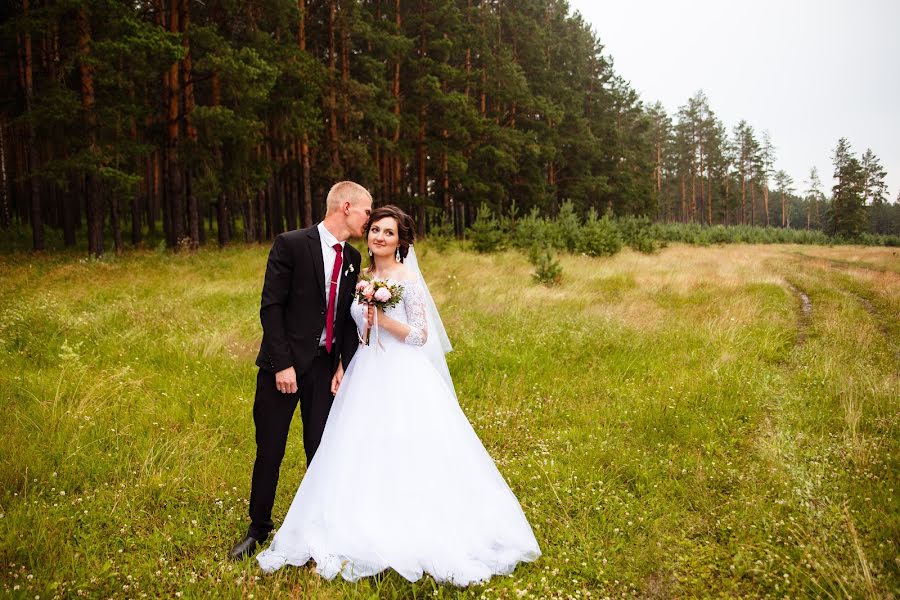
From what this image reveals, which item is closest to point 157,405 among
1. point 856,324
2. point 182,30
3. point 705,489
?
point 705,489

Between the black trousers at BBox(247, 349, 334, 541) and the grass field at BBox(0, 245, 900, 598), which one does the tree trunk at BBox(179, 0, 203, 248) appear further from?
the black trousers at BBox(247, 349, 334, 541)

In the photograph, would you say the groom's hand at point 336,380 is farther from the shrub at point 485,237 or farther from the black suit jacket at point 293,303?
the shrub at point 485,237

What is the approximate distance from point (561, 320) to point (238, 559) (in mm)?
7068

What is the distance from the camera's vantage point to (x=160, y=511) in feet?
13.6

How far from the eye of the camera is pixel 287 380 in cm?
354

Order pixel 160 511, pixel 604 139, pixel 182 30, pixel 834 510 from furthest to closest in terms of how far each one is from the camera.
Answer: pixel 604 139, pixel 182 30, pixel 160 511, pixel 834 510

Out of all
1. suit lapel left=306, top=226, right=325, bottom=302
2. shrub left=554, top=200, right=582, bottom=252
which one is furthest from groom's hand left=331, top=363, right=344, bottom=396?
shrub left=554, top=200, right=582, bottom=252

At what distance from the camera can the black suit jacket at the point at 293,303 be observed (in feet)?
11.6

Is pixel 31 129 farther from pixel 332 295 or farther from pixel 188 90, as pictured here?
pixel 332 295

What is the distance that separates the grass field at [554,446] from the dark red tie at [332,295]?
1.61 metres

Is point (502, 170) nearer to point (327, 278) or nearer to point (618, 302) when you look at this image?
point (618, 302)

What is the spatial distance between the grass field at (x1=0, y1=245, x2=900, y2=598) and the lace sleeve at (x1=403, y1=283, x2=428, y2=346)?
64.3 inches

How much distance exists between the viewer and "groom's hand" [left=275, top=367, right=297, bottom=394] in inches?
139

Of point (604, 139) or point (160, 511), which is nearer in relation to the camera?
point (160, 511)
